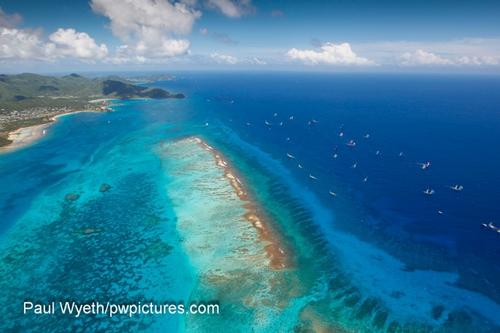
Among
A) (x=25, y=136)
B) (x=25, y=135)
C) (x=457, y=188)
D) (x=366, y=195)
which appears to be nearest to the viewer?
(x=366, y=195)

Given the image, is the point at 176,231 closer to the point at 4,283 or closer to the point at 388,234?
the point at 4,283

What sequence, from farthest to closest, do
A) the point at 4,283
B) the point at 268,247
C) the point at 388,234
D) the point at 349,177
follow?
the point at 349,177
the point at 388,234
the point at 268,247
the point at 4,283

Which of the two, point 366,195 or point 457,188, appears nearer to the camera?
point 366,195

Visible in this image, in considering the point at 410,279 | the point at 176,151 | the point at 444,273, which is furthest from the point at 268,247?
the point at 176,151

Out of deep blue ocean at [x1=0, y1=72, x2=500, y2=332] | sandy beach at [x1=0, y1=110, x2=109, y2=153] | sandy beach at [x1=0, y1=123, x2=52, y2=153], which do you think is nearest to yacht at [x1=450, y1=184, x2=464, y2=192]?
deep blue ocean at [x1=0, y1=72, x2=500, y2=332]

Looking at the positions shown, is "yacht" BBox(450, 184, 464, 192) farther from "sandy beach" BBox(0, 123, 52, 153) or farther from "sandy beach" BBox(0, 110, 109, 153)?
"sandy beach" BBox(0, 123, 52, 153)

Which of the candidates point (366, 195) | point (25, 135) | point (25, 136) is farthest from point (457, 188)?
point (25, 135)

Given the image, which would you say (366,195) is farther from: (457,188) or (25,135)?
(25,135)

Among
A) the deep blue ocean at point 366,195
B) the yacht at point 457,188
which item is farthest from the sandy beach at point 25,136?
the yacht at point 457,188
